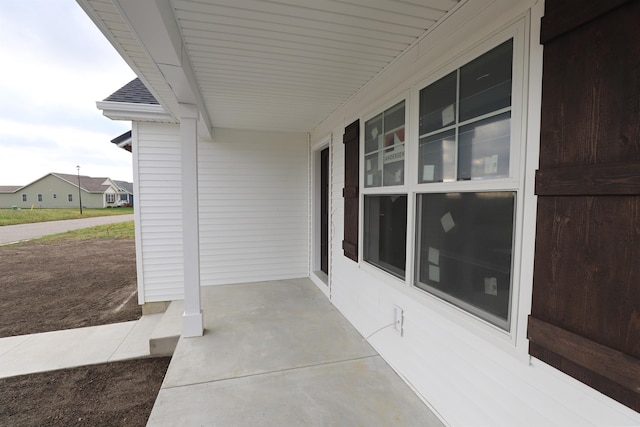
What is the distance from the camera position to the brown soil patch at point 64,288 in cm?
452

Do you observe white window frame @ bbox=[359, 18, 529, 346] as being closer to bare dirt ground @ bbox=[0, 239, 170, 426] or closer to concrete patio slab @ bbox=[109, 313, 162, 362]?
bare dirt ground @ bbox=[0, 239, 170, 426]

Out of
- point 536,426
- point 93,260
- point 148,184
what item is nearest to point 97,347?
point 148,184

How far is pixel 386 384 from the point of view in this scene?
7.66 feet

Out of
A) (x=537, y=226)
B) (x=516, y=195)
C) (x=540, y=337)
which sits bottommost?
(x=540, y=337)

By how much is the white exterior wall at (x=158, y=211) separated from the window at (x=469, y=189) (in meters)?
3.96

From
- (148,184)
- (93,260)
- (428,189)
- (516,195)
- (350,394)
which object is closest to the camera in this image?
(516,195)

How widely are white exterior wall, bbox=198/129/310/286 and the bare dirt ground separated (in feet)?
5.84

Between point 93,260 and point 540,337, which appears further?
point 93,260

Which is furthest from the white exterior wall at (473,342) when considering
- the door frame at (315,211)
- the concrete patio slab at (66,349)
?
the concrete patio slab at (66,349)

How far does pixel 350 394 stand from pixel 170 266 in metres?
3.67

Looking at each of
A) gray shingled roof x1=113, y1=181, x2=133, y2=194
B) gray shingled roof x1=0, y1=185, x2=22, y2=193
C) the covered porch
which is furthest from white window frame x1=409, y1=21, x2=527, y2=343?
gray shingled roof x1=0, y1=185, x2=22, y2=193

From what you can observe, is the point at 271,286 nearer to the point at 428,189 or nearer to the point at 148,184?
the point at 148,184

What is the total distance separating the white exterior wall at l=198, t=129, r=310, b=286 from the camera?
4.94 meters

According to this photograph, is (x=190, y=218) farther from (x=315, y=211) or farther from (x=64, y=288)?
(x=64, y=288)
